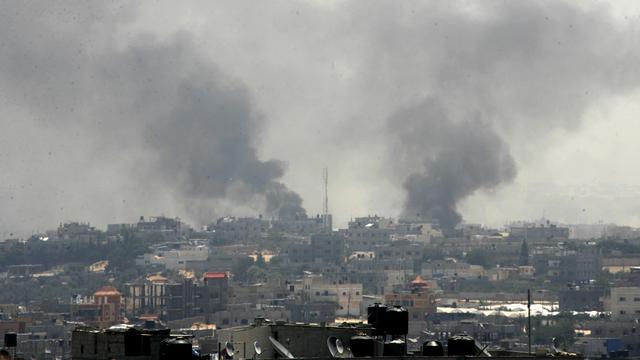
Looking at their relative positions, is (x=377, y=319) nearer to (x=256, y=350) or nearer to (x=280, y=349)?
(x=256, y=350)

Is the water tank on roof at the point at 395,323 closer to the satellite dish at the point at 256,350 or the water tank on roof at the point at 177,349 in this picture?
the satellite dish at the point at 256,350

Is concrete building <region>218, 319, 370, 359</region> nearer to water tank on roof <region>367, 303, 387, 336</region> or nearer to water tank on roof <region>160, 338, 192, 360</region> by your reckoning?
→ water tank on roof <region>367, 303, 387, 336</region>

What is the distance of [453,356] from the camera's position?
42.3m

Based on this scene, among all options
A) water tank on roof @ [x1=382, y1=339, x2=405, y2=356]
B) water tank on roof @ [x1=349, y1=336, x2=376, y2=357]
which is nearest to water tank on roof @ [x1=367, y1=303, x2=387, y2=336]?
water tank on roof @ [x1=382, y1=339, x2=405, y2=356]

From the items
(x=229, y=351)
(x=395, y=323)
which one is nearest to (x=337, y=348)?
(x=229, y=351)

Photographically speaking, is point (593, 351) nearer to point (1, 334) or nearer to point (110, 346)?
point (1, 334)

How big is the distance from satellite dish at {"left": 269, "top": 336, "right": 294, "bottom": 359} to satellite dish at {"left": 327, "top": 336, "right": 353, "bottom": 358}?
774mm

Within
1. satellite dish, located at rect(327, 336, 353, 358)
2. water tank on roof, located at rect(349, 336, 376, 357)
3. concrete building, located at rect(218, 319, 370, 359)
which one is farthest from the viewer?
concrete building, located at rect(218, 319, 370, 359)

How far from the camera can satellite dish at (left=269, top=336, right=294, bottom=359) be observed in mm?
42209

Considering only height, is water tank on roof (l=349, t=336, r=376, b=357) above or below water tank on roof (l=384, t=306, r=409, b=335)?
below

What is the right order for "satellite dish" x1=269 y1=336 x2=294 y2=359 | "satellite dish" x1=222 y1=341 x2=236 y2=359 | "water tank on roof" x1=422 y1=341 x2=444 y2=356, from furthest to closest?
"satellite dish" x1=222 y1=341 x2=236 y2=359
"water tank on roof" x1=422 y1=341 x2=444 y2=356
"satellite dish" x1=269 y1=336 x2=294 y2=359

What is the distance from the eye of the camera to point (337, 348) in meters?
43.2

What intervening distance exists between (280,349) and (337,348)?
106 centimetres

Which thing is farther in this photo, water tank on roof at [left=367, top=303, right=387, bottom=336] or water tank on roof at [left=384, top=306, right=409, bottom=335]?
water tank on roof at [left=367, top=303, right=387, bottom=336]
